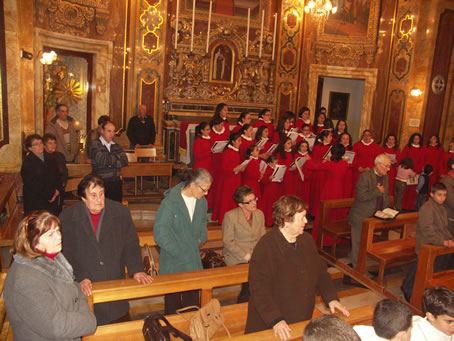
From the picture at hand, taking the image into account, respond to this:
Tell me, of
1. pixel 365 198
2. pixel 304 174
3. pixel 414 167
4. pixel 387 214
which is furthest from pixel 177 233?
pixel 414 167

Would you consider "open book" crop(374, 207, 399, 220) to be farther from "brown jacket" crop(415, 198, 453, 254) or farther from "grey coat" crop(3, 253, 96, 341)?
"grey coat" crop(3, 253, 96, 341)

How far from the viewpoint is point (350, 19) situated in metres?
12.6

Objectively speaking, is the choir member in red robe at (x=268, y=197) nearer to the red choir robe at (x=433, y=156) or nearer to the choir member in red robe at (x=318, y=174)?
the choir member in red robe at (x=318, y=174)

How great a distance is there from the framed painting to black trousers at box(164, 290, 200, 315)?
10846mm

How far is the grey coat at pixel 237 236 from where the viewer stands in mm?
Answer: 4176

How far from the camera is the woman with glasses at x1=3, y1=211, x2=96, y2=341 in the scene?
2.15 meters

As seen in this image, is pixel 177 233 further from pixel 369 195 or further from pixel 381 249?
pixel 381 249

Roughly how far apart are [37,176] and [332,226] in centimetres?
459

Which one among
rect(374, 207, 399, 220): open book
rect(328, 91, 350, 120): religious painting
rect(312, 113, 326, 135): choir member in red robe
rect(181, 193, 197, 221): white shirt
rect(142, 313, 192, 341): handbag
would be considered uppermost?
rect(328, 91, 350, 120): religious painting

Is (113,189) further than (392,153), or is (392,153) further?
(392,153)

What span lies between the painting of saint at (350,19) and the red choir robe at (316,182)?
236 inches

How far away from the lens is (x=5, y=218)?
6684mm

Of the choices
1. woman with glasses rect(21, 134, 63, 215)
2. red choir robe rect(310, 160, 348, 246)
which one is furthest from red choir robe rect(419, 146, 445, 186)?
woman with glasses rect(21, 134, 63, 215)

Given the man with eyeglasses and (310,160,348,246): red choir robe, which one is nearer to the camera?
the man with eyeglasses
